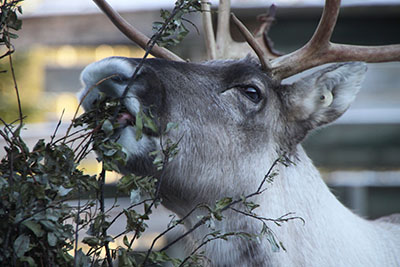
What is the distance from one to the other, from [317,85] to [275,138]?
38 centimetres

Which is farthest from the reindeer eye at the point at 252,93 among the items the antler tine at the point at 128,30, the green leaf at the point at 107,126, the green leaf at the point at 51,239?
the green leaf at the point at 51,239

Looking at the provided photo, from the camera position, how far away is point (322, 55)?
9.96 ft

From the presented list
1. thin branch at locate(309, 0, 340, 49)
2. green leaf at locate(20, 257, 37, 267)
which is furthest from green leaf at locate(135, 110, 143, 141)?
thin branch at locate(309, 0, 340, 49)

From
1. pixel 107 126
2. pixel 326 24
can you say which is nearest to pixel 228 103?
pixel 326 24

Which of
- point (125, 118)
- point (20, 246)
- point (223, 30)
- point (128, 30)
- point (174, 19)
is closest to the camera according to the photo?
point (20, 246)

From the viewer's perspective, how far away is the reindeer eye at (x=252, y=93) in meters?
2.90

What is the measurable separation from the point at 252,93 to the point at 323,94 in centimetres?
41

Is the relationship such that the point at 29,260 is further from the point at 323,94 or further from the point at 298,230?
the point at 323,94

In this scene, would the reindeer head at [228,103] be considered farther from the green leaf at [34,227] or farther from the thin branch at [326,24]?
the green leaf at [34,227]

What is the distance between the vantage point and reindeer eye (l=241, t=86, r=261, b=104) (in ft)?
9.53

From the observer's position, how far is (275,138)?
2.96 m

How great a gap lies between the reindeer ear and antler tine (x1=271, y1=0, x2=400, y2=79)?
7cm

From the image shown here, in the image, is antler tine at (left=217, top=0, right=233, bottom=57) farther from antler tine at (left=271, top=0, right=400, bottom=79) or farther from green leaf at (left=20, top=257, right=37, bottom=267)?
green leaf at (left=20, top=257, right=37, bottom=267)

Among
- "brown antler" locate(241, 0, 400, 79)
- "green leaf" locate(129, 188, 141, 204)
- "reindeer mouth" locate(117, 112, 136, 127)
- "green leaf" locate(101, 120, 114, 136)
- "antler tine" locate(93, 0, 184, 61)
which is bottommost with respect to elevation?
"green leaf" locate(129, 188, 141, 204)
